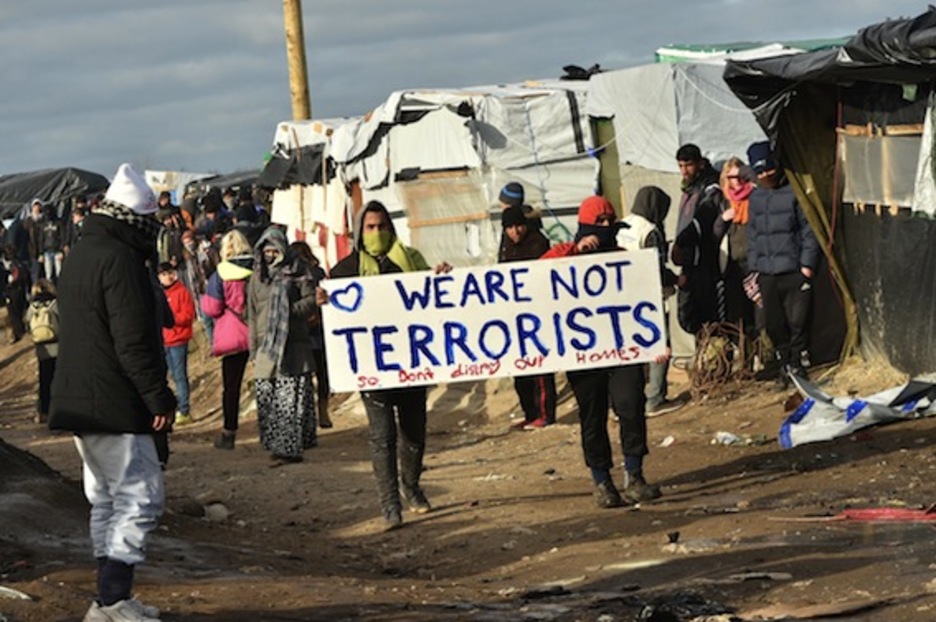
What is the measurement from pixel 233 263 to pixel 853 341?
5.59 meters

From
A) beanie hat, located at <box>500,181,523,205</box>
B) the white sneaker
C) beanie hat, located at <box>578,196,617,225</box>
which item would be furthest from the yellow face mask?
beanie hat, located at <box>500,181,523,205</box>

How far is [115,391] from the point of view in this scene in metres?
9.13

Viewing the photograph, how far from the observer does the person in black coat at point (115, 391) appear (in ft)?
29.8

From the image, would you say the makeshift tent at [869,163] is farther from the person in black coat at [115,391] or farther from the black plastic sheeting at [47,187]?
the black plastic sheeting at [47,187]

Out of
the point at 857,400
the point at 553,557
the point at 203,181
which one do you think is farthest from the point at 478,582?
the point at 203,181

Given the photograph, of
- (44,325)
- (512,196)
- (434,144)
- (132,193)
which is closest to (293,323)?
(512,196)

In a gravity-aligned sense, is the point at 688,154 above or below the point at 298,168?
above

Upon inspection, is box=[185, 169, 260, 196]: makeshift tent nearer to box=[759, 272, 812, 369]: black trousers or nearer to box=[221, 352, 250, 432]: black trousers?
box=[221, 352, 250, 432]: black trousers

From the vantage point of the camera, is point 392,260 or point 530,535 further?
point 392,260

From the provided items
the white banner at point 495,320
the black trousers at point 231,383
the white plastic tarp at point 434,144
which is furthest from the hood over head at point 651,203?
the white plastic tarp at point 434,144

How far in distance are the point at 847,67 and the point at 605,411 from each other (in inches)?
156

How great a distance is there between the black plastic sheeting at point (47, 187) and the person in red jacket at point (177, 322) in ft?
78.5

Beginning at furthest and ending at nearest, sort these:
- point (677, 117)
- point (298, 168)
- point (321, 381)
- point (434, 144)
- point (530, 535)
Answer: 1. point (298, 168)
2. point (434, 144)
3. point (321, 381)
4. point (677, 117)
5. point (530, 535)

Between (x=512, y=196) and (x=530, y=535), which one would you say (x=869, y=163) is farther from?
(x=530, y=535)
